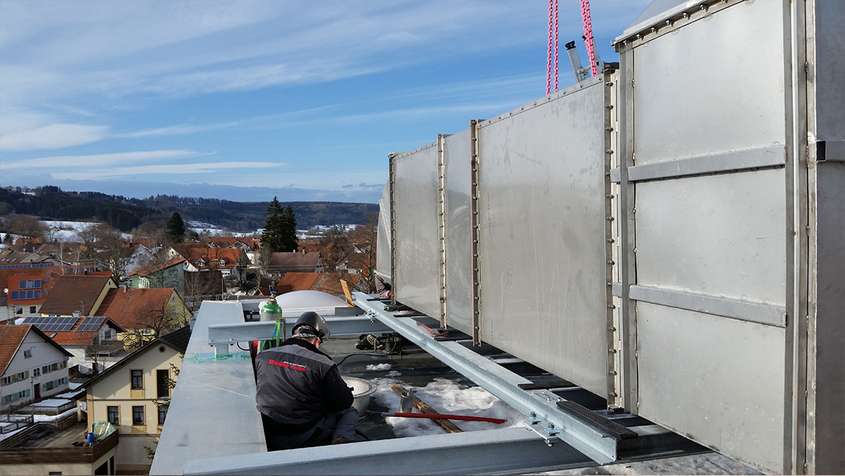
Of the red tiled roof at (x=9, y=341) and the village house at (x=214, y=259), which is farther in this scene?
the village house at (x=214, y=259)

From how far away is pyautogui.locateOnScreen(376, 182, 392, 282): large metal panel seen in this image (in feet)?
30.1

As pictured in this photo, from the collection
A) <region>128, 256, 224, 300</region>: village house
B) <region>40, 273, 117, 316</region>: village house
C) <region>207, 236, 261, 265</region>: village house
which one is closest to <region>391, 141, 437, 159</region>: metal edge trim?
<region>40, 273, 117, 316</region>: village house

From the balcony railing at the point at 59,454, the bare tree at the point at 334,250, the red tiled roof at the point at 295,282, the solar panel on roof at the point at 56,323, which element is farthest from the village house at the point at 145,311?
the bare tree at the point at 334,250

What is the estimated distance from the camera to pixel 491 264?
5.38 metres

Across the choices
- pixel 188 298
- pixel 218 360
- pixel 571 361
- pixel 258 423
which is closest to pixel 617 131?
pixel 571 361

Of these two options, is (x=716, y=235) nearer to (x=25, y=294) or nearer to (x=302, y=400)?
(x=302, y=400)

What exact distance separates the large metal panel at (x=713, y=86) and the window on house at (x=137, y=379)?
38.8 meters

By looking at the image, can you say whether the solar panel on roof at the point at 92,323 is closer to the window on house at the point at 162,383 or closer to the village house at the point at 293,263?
the window on house at the point at 162,383

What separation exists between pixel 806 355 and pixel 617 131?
1.46 metres

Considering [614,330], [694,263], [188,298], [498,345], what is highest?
[694,263]

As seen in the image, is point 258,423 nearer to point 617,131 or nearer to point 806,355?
point 617,131

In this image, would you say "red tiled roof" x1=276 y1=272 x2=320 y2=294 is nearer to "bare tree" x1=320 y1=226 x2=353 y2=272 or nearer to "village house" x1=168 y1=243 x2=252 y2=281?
"bare tree" x1=320 y1=226 x2=353 y2=272

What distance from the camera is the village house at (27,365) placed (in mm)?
48656

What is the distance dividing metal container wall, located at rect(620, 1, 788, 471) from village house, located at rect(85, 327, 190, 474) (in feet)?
118
